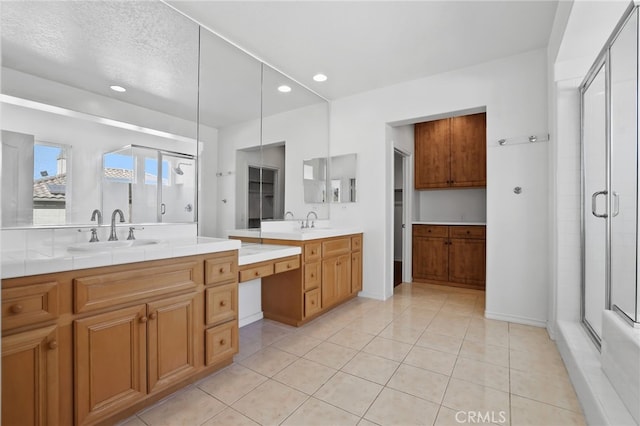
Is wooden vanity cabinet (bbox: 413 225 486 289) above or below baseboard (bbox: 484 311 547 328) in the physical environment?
above

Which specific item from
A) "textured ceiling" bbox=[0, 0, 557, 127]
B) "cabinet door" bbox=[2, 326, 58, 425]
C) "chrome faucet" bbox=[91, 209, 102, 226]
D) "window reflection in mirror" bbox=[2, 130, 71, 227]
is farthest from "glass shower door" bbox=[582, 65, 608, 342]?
"window reflection in mirror" bbox=[2, 130, 71, 227]

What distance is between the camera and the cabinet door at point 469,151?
4.18 m

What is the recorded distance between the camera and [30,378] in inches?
46.0

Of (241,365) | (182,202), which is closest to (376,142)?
(182,202)

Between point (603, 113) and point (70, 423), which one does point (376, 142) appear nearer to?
point (603, 113)

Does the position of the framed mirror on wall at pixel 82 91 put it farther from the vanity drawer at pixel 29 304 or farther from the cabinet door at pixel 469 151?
the cabinet door at pixel 469 151

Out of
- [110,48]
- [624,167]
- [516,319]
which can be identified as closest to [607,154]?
[624,167]

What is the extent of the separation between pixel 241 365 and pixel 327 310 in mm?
1287

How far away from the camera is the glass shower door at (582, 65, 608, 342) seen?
1.97 meters

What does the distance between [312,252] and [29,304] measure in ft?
6.64

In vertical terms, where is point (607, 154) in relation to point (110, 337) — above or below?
above

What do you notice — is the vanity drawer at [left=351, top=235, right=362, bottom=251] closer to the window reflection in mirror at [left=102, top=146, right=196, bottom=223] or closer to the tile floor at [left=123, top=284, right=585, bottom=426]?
the tile floor at [left=123, top=284, right=585, bottom=426]

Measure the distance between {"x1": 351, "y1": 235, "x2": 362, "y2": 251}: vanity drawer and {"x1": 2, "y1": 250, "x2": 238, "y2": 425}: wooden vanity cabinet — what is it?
185 centimetres

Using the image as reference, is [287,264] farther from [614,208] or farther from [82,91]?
[614,208]
